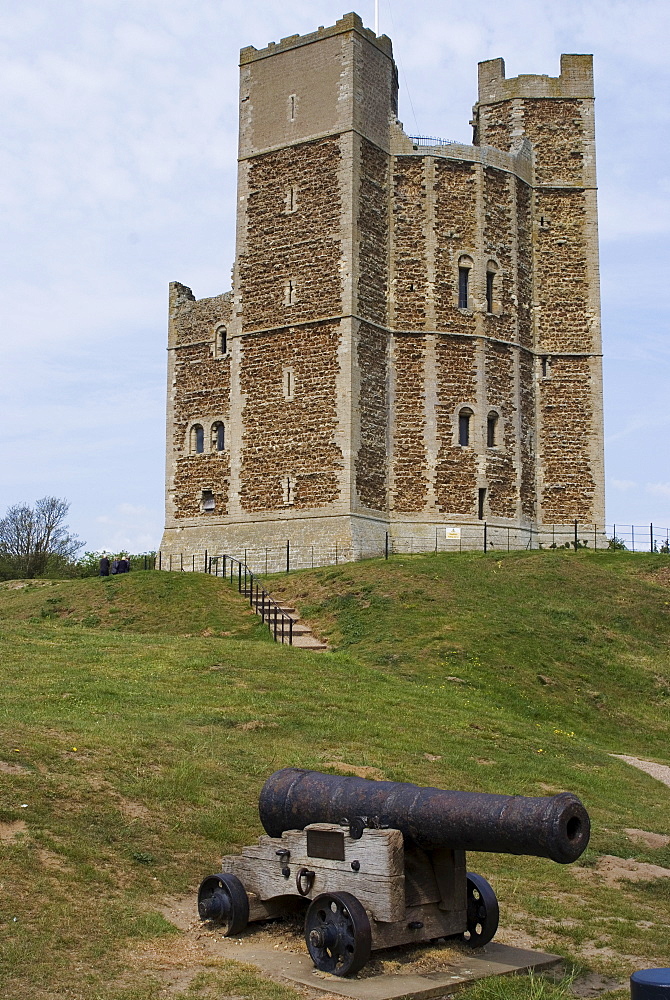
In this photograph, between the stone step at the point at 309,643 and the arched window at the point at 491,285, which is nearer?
the stone step at the point at 309,643

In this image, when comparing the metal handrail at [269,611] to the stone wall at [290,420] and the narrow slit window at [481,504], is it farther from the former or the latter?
the narrow slit window at [481,504]

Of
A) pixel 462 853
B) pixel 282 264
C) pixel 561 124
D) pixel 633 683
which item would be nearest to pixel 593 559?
pixel 633 683


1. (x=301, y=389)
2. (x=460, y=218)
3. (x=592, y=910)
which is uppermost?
(x=460, y=218)

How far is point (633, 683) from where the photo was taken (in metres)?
24.7

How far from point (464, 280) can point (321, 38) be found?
9.24m

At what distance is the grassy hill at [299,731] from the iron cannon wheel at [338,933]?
59cm

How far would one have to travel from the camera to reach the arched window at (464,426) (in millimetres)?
39062

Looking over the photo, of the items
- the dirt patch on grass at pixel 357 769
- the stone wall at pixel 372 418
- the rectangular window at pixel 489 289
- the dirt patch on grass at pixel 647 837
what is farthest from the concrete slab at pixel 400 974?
the rectangular window at pixel 489 289

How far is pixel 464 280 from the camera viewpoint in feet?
131

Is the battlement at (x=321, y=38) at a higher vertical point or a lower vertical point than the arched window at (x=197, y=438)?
higher

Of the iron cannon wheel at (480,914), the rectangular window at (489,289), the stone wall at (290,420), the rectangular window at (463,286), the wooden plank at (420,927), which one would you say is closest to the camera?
the wooden plank at (420,927)

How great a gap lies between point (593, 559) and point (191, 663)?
60.4ft

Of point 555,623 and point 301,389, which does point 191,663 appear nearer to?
point 555,623

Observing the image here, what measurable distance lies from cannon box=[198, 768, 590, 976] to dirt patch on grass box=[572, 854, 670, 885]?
125 inches
